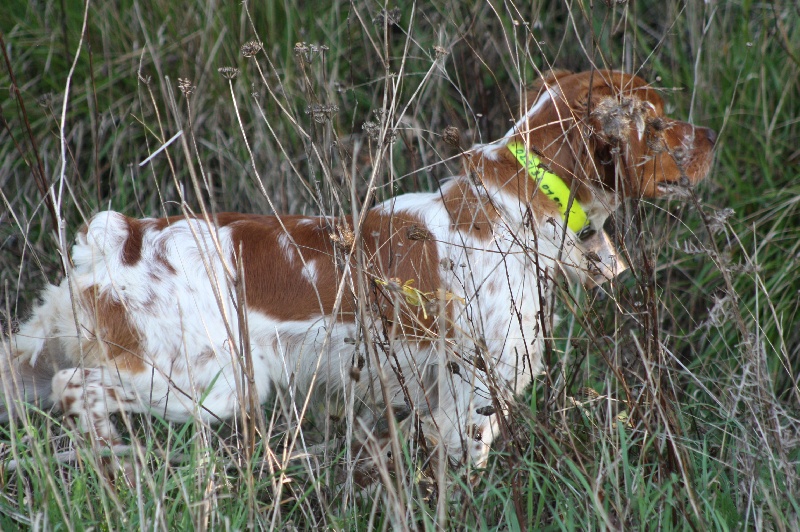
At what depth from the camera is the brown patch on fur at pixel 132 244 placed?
9.06 feet

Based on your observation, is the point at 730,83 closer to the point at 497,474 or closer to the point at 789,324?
the point at 789,324

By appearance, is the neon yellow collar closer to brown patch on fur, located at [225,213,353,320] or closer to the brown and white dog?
the brown and white dog

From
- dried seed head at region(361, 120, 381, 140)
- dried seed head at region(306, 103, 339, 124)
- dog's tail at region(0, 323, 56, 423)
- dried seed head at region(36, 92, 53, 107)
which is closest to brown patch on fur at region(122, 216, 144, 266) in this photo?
dog's tail at region(0, 323, 56, 423)

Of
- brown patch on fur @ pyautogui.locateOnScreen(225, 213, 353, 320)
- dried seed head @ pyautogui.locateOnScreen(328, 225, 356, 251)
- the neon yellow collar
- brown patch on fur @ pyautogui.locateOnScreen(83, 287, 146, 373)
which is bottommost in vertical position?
brown patch on fur @ pyautogui.locateOnScreen(83, 287, 146, 373)

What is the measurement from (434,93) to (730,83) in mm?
1510

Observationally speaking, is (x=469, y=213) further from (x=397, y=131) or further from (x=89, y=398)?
(x=89, y=398)

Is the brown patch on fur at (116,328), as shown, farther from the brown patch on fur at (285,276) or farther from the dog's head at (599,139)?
the dog's head at (599,139)

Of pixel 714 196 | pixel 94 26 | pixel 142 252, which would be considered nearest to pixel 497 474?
pixel 142 252

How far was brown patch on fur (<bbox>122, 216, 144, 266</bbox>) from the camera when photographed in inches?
109

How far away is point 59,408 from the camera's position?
277cm

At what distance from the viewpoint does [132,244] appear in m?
2.80

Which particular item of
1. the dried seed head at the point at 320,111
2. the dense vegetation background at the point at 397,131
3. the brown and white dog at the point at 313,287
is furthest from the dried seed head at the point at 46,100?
the dried seed head at the point at 320,111

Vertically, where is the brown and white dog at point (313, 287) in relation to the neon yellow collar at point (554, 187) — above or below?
below

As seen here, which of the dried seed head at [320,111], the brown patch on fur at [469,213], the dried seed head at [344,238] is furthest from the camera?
the brown patch on fur at [469,213]
